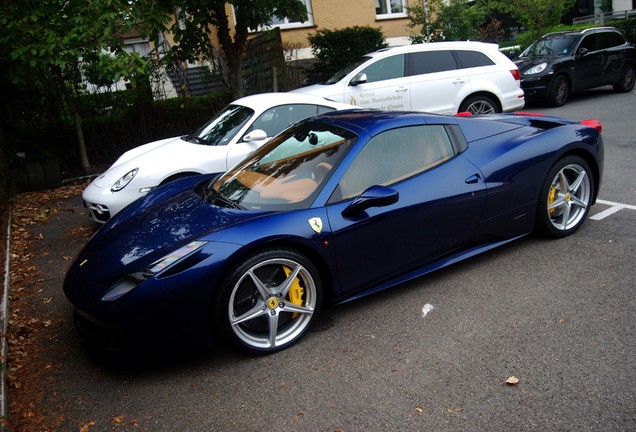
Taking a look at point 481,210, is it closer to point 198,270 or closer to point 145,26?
point 198,270

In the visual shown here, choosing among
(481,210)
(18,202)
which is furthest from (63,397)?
(18,202)

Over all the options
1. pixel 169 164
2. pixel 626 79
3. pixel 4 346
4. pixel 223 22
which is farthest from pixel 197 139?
pixel 626 79

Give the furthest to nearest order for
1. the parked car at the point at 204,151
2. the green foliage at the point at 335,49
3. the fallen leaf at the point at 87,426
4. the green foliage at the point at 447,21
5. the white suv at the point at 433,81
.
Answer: the green foliage at the point at 447,21 < the green foliage at the point at 335,49 < the white suv at the point at 433,81 < the parked car at the point at 204,151 < the fallen leaf at the point at 87,426

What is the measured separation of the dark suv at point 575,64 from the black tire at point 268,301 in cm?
1057

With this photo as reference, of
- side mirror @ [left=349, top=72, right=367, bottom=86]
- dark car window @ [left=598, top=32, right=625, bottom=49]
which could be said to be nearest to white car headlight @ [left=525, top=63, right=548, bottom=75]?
dark car window @ [left=598, top=32, right=625, bottom=49]

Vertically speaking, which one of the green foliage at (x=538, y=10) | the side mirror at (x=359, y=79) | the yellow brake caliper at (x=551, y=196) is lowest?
the yellow brake caliper at (x=551, y=196)

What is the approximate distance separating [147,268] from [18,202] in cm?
684

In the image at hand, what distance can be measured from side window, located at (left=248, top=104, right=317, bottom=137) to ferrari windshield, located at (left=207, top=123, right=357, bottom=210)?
215 centimetres

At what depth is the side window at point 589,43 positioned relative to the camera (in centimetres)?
1275

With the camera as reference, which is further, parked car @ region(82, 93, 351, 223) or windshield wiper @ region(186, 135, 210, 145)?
windshield wiper @ region(186, 135, 210, 145)

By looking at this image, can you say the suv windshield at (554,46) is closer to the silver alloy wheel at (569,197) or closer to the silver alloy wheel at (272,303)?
the silver alloy wheel at (569,197)

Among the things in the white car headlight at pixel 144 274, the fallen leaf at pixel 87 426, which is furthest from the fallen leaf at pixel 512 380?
the fallen leaf at pixel 87 426

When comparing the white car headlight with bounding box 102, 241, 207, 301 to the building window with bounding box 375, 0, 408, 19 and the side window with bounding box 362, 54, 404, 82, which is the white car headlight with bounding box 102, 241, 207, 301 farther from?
Result: the building window with bounding box 375, 0, 408, 19

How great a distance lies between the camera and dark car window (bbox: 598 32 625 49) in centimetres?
1308
